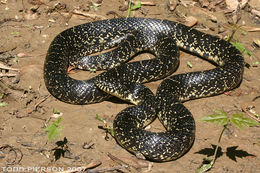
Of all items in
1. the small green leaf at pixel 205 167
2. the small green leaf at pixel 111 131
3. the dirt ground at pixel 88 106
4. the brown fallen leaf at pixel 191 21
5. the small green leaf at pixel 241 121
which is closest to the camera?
the small green leaf at pixel 241 121

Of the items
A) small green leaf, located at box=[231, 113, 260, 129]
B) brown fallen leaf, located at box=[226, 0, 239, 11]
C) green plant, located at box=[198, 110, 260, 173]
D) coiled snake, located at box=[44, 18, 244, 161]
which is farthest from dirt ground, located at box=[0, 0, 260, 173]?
small green leaf, located at box=[231, 113, 260, 129]

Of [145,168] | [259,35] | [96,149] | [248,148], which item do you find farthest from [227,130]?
[259,35]

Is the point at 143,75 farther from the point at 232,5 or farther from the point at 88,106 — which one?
the point at 232,5

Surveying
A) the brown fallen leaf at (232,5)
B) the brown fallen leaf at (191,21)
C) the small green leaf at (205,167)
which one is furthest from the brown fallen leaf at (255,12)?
the small green leaf at (205,167)

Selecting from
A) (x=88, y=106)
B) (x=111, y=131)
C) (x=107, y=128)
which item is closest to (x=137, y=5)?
(x=88, y=106)

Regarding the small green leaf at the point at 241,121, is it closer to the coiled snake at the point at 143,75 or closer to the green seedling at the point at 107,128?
the coiled snake at the point at 143,75

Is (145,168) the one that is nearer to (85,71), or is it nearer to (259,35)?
(85,71)
